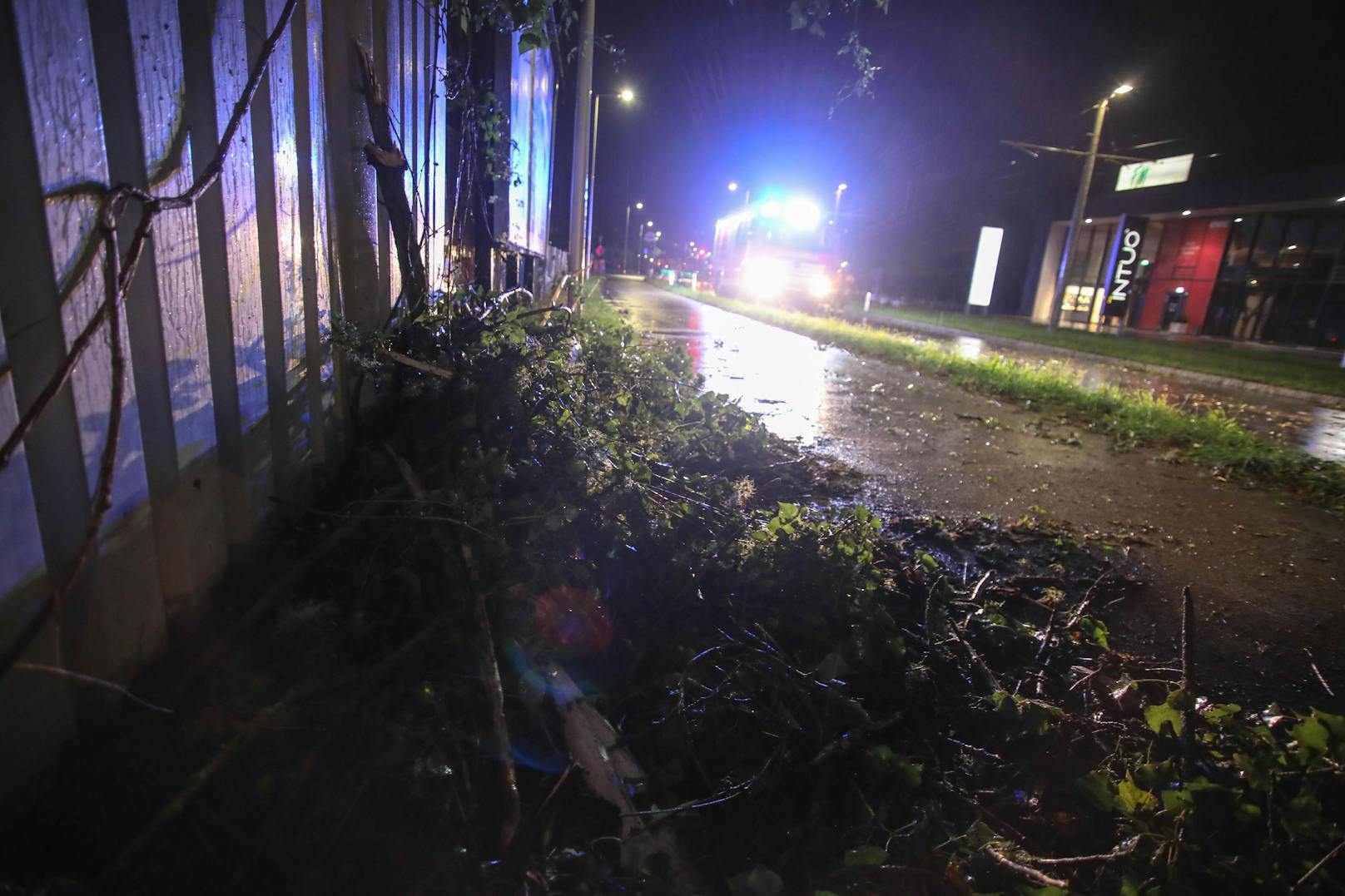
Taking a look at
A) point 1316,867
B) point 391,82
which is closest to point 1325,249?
point 1316,867

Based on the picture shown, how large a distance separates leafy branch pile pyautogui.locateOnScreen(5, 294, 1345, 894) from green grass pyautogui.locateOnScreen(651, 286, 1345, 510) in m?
3.98

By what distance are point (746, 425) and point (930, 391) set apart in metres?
4.67

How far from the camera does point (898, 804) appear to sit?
186 centimetres

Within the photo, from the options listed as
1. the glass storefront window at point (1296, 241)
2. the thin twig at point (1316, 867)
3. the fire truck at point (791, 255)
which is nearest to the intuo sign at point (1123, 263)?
the glass storefront window at point (1296, 241)

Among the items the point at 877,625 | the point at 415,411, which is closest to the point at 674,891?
the point at 877,625

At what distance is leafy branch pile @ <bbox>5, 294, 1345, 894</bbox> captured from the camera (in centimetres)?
154

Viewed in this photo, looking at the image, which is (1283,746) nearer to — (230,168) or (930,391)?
(230,168)

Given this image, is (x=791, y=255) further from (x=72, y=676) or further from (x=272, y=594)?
(x=72, y=676)

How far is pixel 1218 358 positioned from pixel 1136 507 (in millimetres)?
16677

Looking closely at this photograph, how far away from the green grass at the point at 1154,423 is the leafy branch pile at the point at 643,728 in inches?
157

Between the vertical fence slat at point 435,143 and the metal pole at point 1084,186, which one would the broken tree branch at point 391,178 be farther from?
the metal pole at point 1084,186

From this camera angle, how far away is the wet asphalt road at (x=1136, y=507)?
281cm

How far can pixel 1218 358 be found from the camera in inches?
655

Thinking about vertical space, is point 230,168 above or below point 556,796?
above
